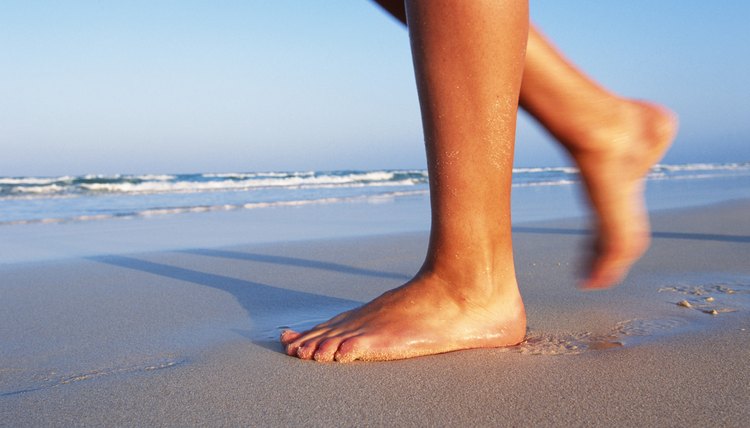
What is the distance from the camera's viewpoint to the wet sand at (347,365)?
964 millimetres

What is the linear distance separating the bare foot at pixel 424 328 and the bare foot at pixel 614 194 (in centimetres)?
25

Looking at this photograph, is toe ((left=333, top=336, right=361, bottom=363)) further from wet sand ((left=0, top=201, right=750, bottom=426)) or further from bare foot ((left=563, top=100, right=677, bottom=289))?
bare foot ((left=563, top=100, right=677, bottom=289))

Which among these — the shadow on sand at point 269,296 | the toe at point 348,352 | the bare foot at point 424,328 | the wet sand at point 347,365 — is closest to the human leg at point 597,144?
the wet sand at point 347,365

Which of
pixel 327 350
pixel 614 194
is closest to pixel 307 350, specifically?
pixel 327 350

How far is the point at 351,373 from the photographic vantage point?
1207 millimetres

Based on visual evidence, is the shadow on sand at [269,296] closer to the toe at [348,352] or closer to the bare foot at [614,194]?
the toe at [348,352]

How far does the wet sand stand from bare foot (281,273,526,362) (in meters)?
0.04

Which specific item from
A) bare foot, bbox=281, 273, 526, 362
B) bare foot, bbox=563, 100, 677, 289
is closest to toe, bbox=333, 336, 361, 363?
bare foot, bbox=281, 273, 526, 362

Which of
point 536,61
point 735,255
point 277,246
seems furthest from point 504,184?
point 277,246

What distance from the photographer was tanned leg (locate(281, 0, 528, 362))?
1.25 metres

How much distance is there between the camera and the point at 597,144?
151 cm

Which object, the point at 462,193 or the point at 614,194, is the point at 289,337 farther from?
the point at 614,194

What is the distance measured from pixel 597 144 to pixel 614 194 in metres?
0.12

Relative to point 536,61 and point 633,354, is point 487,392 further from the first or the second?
point 536,61
